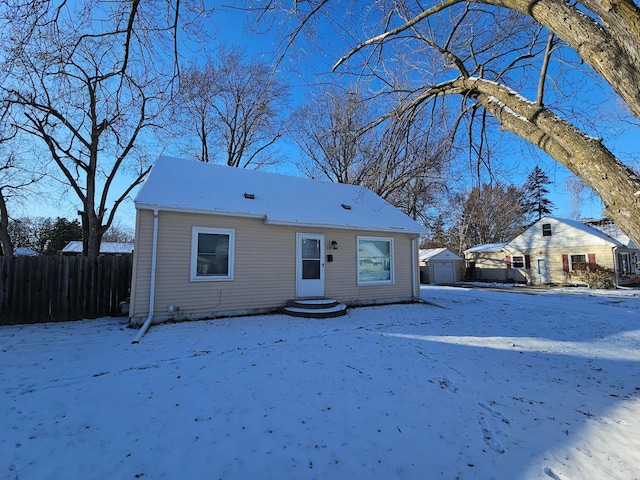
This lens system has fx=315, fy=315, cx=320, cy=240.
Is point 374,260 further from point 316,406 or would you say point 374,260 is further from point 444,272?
point 444,272

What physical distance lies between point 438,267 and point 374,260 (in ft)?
50.2

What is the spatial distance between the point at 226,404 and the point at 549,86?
18.7 feet

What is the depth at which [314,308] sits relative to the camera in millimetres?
8680

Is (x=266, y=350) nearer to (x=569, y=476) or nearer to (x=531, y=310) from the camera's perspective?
(x=569, y=476)

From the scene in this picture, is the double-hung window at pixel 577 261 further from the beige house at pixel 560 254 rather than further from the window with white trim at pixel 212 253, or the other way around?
the window with white trim at pixel 212 253

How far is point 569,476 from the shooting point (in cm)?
238

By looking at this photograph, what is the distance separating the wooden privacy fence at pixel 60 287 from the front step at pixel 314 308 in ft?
15.3

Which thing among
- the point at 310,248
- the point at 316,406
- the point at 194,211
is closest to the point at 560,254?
the point at 310,248

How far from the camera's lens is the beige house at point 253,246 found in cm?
741

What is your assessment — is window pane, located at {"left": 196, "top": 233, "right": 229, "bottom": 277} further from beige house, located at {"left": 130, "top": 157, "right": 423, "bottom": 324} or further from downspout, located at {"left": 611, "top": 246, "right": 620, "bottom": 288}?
downspout, located at {"left": 611, "top": 246, "right": 620, "bottom": 288}

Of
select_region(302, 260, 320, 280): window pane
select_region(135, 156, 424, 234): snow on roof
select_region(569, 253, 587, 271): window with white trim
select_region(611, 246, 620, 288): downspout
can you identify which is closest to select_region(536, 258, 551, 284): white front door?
select_region(569, 253, 587, 271): window with white trim

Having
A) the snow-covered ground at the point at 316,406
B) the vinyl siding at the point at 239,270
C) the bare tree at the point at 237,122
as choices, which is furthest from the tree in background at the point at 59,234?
the snow-covered ground at the point at 316,406

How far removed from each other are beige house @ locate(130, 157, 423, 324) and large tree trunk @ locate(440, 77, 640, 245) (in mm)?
6391

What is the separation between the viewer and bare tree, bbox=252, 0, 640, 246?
6.30 feet
